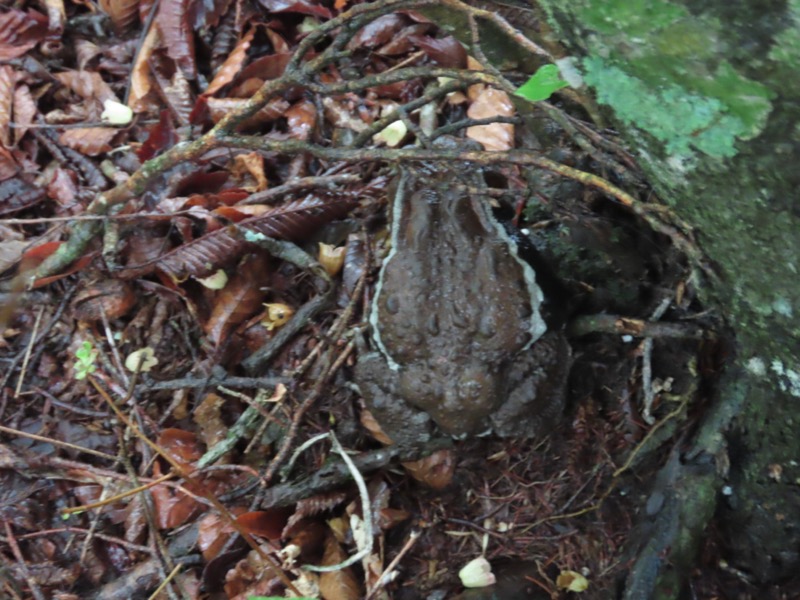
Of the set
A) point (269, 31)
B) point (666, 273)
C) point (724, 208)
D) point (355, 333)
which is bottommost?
point (355, 333)

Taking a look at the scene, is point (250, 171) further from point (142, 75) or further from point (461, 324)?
point (461, 324)

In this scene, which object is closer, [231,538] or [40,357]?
[231,538]

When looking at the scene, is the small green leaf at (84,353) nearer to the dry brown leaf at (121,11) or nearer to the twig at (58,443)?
the twig at (58,443)

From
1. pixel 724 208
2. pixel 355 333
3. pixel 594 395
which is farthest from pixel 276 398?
pixel 724 208

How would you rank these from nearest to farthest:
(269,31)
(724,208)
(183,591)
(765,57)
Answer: (765,57)
(724,208)
(183,591)
(269,31)

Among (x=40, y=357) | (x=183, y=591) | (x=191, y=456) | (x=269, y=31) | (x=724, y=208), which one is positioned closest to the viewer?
(x=724, y=208)

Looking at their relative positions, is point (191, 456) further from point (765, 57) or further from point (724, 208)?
point (765, 57)

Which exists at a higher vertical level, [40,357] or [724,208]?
[724,208]

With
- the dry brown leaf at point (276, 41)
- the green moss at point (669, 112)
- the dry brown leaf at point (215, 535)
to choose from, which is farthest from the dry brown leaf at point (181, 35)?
the green moss at point (669, 112)

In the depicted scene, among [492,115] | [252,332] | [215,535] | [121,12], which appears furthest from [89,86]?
[215,535]
